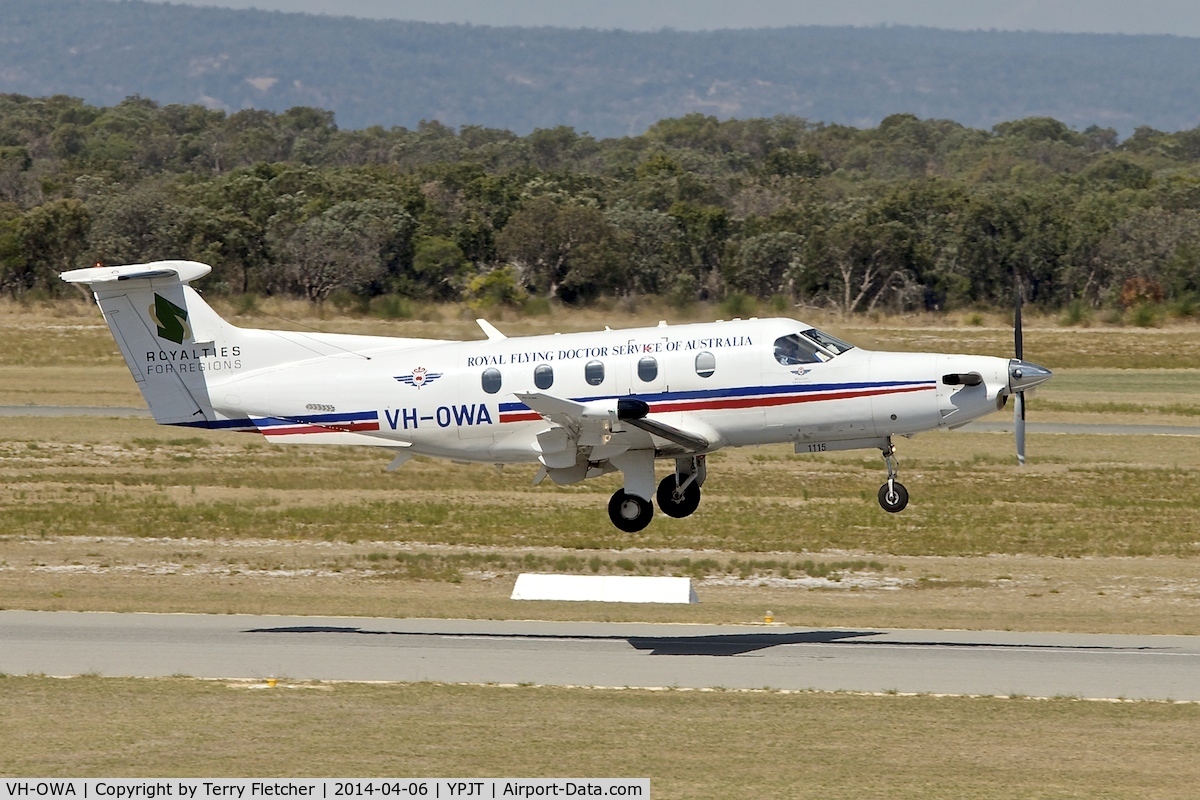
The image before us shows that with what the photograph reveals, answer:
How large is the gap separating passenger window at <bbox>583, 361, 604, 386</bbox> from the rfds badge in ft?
8.71

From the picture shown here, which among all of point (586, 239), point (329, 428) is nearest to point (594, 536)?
point (329, 428)

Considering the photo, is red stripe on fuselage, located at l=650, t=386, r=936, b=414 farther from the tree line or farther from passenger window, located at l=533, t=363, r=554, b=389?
the tree line

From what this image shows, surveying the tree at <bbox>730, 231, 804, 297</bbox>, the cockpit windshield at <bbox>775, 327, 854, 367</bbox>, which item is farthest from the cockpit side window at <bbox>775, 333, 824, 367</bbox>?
the tree at <bbox>730, 231, 804, 297</bbox>

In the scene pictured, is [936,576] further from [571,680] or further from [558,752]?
[558,752]

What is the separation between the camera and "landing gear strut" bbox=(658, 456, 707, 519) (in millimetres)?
27688

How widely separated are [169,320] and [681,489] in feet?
30.2

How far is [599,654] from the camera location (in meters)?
26.3

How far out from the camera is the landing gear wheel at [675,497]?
27750mm

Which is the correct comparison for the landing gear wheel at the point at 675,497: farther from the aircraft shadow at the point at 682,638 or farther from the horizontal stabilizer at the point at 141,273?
the horizontal stabilizer at the point at 141,273

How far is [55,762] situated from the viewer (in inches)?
731

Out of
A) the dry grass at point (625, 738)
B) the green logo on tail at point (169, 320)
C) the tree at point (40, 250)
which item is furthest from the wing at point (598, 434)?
the tree at point (40, 250)

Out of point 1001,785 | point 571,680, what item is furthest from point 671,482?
point 1001,785

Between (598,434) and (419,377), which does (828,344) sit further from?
(419,377)

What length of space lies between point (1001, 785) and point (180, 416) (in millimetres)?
15707
